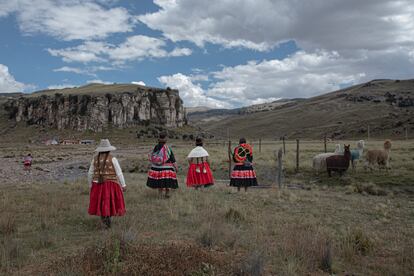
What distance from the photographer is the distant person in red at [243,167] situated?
13.4 metres

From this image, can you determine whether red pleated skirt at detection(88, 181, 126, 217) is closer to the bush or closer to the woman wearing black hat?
the woman wearing black hat

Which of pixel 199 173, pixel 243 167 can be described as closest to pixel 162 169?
pixel 199 173

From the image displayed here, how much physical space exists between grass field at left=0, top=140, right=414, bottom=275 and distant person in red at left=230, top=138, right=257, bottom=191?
0.44m

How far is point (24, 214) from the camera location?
9.36 meters

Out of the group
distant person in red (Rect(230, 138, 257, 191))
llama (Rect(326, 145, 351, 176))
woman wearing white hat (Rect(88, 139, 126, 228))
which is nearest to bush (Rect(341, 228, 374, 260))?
woman wearing white hat (Rect(88, 139, 126, 228))

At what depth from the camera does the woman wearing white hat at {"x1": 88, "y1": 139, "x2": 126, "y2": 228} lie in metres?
7.71

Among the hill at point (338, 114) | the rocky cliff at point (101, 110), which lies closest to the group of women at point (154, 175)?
the hill at point (338, 114)

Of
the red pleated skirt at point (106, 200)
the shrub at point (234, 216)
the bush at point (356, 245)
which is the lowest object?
the bush at point (356, 245)

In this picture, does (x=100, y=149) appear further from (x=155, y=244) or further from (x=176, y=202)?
(x=176, y=202)

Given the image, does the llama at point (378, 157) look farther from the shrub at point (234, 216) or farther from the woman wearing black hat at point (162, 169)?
the shrub at point (234, 216)

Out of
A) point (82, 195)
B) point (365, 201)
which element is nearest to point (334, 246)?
point (365, 201)

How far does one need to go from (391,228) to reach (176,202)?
214 inches

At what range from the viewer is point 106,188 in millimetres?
7777

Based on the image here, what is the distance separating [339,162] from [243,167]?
7231 millimetres
